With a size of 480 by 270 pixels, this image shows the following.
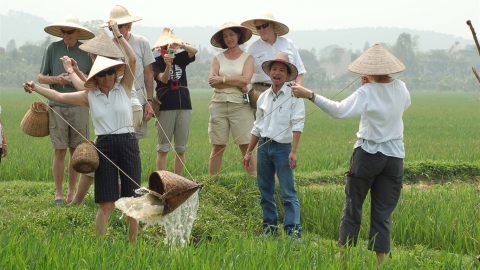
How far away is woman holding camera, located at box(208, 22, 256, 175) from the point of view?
688cm

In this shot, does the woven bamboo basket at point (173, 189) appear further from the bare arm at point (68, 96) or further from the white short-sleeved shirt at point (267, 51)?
the white short-sleeved shirt at point (267, 51)

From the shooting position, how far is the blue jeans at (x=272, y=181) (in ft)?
19.0

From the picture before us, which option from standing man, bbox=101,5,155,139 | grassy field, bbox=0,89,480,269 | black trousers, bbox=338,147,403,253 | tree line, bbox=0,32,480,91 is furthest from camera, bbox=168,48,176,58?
tree line, bbox=0,32,480,91

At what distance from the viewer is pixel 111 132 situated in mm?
5184

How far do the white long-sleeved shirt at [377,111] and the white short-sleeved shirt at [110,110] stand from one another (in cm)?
139

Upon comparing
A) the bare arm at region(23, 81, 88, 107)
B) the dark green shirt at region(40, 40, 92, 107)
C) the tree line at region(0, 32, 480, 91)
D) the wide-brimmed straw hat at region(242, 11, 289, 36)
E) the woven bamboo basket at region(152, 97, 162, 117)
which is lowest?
the tree line at region(0, 32, 480, 91)

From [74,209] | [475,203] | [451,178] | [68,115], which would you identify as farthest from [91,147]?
[451,178]

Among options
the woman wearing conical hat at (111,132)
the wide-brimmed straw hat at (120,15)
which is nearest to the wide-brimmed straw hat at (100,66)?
the woman wearing conical hat at (111,132)

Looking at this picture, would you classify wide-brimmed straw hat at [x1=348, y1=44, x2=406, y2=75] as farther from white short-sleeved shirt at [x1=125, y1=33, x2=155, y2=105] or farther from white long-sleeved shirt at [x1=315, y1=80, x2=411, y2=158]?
white short-sleeved shirt at [x1=125, y1=33, x2=155, y2=105]

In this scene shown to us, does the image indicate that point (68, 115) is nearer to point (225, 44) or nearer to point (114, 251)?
point (225, 44)

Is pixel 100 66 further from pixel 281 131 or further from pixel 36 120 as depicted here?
pixel 36 120

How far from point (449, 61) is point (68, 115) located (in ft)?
389

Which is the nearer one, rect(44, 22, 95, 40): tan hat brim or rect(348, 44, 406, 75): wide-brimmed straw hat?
rect(348, 44, 406, 75): wide-brimmed straw hat

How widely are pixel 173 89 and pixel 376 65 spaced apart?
2836 millimetres
